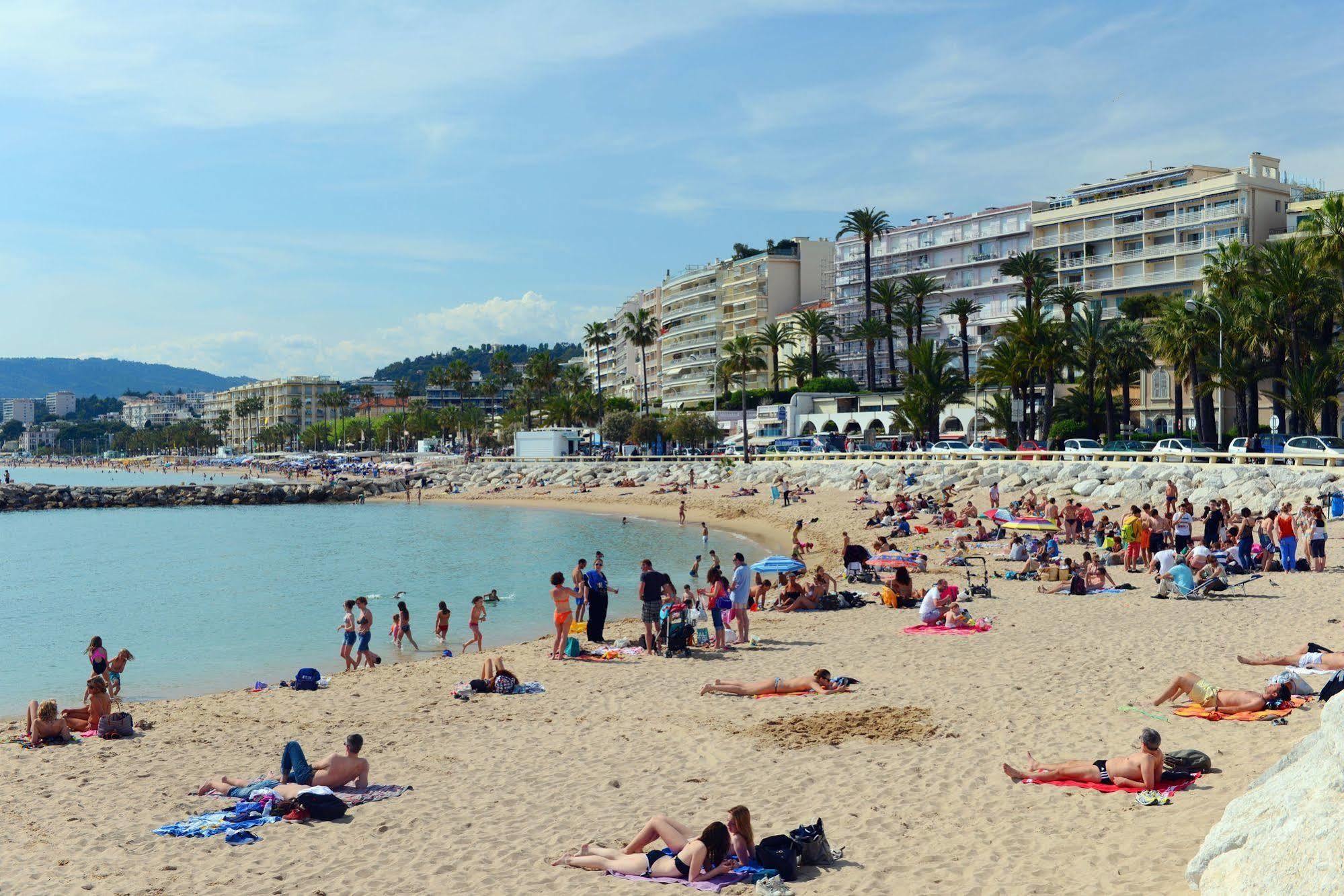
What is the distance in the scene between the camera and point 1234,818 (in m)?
5.74

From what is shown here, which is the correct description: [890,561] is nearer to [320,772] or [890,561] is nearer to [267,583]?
[320,772]

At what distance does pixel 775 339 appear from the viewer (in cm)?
8862

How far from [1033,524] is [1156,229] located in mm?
49857

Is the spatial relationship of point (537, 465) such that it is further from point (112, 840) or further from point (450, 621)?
point (112, 840)

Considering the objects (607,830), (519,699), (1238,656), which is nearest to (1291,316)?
(1238,656)

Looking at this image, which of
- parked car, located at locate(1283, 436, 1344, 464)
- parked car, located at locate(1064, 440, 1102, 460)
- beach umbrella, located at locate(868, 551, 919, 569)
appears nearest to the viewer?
beach umbrella, located at locate(868, 551, 919, 569)

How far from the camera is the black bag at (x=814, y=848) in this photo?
23.3ft

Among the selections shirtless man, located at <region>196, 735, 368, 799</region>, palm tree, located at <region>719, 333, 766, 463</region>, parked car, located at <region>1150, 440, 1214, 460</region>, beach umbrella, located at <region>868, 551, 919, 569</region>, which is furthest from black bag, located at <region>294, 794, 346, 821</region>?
palm tree, located at <region>719, 333, 766, 463</region>

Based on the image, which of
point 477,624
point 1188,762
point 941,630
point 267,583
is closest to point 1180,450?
point 941,630

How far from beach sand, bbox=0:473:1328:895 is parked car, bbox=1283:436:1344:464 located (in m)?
18.1

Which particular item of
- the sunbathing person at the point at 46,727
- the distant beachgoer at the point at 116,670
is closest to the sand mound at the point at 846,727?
the sunbathing person at the point at 46,727

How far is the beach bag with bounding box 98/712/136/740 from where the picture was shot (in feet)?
39.1

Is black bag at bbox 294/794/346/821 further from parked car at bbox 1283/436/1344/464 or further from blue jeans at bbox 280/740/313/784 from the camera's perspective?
parked car at bbox 1283/436/1344/464

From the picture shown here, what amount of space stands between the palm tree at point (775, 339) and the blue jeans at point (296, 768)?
7721cm
